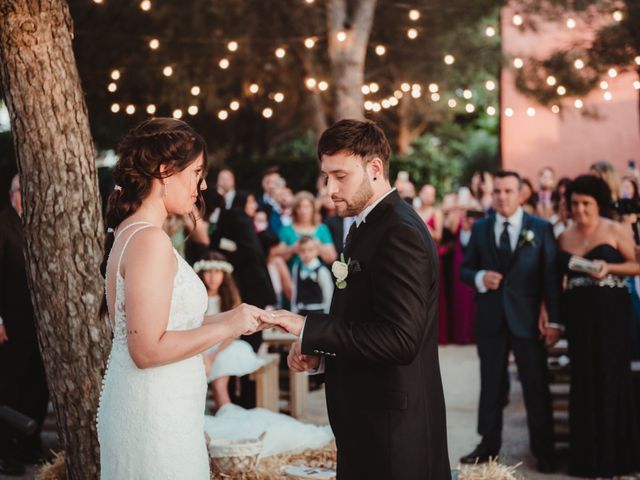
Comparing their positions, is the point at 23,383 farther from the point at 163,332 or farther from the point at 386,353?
the point at 386,353

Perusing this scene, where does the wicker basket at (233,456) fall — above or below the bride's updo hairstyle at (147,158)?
below

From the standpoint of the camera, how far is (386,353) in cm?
294

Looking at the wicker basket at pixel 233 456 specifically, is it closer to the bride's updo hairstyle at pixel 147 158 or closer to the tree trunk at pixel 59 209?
the tree trunk at pixel 59 209

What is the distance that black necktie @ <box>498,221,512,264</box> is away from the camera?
21.4 ft

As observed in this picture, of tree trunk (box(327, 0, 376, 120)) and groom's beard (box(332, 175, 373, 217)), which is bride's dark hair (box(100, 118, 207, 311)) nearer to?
groom's beard (box(332, 175, 373, 217))

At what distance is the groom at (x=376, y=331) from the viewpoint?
298 cm

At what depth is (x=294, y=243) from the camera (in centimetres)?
1002

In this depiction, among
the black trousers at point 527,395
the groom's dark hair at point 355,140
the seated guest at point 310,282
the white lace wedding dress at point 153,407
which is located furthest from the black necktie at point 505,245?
the white lace wedding dress at point 153,407

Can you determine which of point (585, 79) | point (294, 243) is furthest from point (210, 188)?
point (585, 79)

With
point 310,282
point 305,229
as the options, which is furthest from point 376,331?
point 305,229

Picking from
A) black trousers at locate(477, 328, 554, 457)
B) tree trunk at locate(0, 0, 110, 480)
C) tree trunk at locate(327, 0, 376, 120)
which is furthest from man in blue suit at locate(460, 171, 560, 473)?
tree trunk at locate(327, 0, 376, 120)

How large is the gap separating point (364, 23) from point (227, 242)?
268 inches

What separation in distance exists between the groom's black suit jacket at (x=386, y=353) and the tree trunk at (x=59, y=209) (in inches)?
57.8

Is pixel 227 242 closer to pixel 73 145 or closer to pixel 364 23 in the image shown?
pixel 73 145
